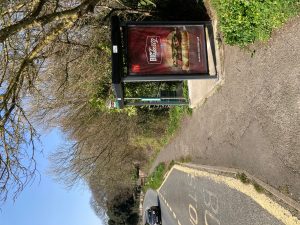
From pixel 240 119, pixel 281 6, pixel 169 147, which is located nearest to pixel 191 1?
pixel 240 119

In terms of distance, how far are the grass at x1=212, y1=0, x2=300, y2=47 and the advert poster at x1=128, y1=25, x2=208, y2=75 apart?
3.29ft

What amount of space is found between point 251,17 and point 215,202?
6018mm

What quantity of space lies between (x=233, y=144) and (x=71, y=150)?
422 inches

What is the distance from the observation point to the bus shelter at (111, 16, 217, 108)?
11156 mm

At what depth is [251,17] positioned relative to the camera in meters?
9.77

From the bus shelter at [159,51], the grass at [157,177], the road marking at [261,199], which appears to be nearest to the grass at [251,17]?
the bus shelter at [159,51]

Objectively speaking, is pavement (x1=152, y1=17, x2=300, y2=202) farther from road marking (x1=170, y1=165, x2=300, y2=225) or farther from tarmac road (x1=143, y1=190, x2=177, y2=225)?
tarmac road (x1=143, y1=190, x2=177, y2=225)

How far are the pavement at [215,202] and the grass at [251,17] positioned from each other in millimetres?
3751

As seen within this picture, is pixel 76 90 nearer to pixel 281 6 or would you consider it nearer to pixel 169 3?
pixel 169 3

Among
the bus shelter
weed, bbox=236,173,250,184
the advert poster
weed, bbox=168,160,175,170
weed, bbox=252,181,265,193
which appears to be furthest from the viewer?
weed, bbox=168,160,175,170

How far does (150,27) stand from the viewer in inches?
456

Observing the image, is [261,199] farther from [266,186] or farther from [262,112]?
[262,112]

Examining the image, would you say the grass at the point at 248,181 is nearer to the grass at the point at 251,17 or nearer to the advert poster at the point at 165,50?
the advert poster at the point at 165,50

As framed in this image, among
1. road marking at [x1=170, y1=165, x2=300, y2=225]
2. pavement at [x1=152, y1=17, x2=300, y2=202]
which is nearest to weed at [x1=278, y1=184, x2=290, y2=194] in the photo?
pavement at [x1=152, y1=17, x2=300, y2=202]
